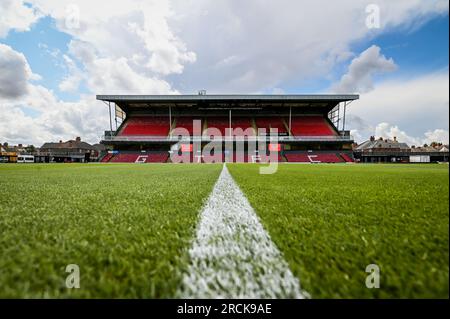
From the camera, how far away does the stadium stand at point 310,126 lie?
25.5 metres

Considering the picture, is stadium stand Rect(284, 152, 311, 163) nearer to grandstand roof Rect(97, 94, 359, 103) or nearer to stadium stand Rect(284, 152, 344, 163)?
stadium stand Rect(284, 152, 344, 163)

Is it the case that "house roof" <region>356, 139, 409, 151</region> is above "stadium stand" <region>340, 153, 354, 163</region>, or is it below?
above

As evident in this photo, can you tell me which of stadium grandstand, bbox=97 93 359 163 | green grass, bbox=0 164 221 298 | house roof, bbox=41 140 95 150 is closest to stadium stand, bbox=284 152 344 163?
stadium grandstand, bbox=97 93 359 163

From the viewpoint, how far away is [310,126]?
26.5 meters

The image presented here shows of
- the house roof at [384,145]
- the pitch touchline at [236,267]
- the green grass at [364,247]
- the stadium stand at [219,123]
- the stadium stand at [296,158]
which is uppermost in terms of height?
the stadium stand at [219,123]

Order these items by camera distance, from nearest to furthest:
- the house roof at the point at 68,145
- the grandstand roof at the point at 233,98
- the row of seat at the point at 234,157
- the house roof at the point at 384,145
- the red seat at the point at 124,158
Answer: the row of seat at the point at 234,157, the red seat at the point at 124,158, the grandstand roof at the point at 233,98, the house roof at the point at 384,145, the house roof at the point at 68,145

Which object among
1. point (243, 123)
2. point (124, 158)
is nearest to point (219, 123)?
point (243, 123)

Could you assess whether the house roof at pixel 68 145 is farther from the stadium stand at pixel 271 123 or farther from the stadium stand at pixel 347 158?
the stadium stand at pixel 347 158

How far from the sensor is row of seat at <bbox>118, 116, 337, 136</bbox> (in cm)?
2556

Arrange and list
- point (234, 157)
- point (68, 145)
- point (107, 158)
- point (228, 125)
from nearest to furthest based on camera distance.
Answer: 1. point (234, 157)
2. point (107, 158)
3. point (228, 125)
4. point (68, 145)

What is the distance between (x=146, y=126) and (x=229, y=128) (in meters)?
10.7

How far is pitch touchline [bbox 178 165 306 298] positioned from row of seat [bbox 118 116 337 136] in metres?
24.0

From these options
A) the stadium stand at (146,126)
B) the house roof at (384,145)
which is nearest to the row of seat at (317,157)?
the stadium stand at (146,126)

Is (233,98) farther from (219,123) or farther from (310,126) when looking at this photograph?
(310,126)
